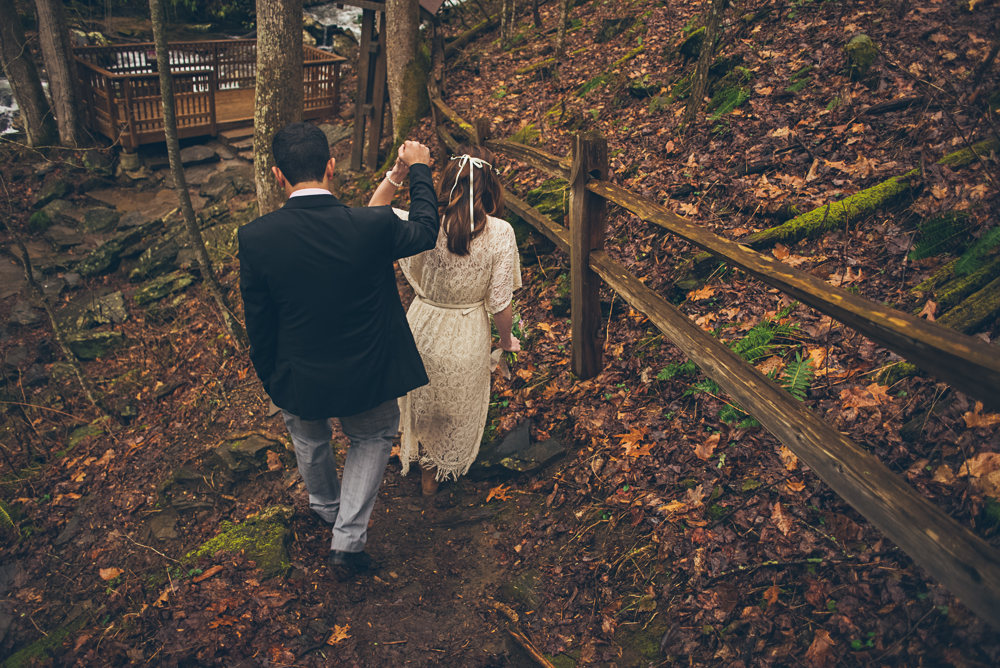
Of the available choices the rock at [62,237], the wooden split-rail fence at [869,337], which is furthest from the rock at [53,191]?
the wooden split-rail fence at [869,337]

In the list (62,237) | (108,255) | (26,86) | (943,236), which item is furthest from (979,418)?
(26,86)

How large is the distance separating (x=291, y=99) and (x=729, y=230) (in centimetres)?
475

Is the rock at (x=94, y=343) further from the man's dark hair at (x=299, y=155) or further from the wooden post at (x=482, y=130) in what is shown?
the man's dark hair at (x=299, y=155)

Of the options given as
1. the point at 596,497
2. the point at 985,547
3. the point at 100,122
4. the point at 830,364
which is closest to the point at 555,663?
the point at 596,497

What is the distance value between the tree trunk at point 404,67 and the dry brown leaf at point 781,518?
7.30m

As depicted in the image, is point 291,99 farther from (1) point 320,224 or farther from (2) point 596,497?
(2) point 596,497

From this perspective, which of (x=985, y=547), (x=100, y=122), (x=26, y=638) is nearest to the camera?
(x=985, y=547)

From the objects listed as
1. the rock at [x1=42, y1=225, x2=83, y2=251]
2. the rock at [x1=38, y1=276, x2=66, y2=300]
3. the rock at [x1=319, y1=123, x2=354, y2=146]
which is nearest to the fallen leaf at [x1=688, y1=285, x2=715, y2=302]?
the rock at [x1=319, y1=123, x2=354, y2=146]

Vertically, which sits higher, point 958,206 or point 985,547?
point 958,206

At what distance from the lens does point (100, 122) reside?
10.9m

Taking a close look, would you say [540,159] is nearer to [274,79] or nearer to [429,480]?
[429,480]

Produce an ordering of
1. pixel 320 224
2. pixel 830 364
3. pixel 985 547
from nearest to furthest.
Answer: pixel 985 547 → pixel 320 224 → pixel 830 364

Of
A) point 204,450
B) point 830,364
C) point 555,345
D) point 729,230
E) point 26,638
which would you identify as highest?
point 729,230

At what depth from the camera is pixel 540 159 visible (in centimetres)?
461
